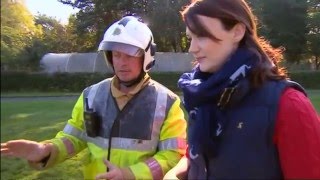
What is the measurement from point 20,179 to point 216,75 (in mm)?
1977

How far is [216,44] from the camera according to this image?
167cm

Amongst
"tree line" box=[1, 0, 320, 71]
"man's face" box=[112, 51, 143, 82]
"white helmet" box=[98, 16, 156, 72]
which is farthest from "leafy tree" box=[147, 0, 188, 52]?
"man's face" box=[112, 51, 143, 82]

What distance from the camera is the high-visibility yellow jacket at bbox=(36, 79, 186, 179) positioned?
7.54ft

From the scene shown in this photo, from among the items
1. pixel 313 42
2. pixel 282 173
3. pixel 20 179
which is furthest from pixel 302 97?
pixel 20 179

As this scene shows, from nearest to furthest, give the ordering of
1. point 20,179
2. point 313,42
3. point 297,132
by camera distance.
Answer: point 297,132
point 313,42
point 20,179

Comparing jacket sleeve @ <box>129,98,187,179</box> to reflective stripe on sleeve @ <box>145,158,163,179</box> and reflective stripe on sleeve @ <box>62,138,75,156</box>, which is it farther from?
reflective stripe on sleeve @ <box>62,138,75,156</box>

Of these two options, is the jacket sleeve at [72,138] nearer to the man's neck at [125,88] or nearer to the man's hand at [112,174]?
the man's neck at [125,88]

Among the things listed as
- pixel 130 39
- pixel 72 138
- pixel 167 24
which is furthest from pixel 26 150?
pixel 167 24

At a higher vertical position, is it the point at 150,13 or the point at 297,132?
the point at 150,13

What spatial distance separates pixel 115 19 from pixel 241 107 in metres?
1.14

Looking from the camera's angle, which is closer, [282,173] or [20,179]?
[282,173]

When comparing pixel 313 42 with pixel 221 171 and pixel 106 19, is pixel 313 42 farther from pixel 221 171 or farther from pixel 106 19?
pixel 221 171

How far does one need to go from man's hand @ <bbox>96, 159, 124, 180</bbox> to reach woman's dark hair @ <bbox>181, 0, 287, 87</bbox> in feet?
2.32

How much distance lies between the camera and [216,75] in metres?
1.64
